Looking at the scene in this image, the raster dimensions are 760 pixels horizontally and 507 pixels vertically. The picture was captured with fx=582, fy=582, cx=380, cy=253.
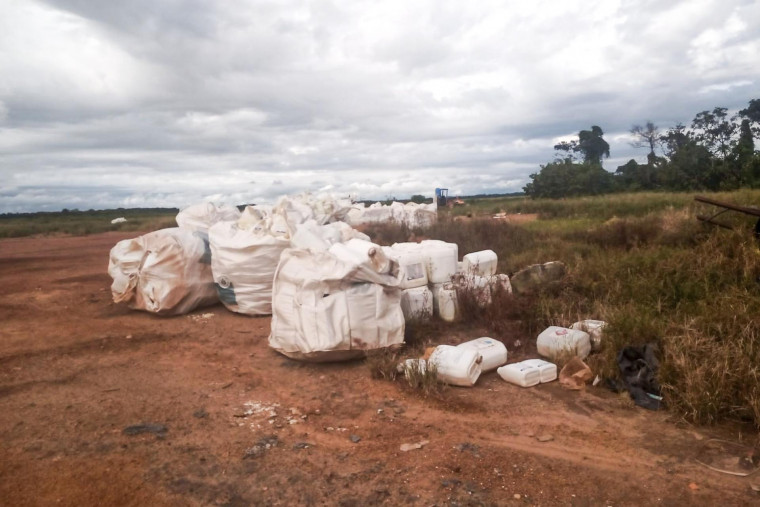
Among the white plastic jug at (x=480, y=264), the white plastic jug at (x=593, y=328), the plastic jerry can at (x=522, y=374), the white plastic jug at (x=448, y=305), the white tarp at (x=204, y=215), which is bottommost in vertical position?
the plastic jerry can at (x=522, y=374)

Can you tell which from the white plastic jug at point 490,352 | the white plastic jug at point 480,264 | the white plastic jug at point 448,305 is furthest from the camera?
the white plastic jug at point 480,264

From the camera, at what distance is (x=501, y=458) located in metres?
2.68

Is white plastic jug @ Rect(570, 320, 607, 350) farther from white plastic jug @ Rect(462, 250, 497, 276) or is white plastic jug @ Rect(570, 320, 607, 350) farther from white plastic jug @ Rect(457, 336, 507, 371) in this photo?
white plastic jug @ Rect(462, 250, 497, 276)

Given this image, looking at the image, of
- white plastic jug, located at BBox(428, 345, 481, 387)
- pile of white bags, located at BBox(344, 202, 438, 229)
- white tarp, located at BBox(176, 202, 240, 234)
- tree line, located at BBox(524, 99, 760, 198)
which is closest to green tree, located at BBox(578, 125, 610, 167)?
tree line, located at BBox(524, 99, 760, 198)

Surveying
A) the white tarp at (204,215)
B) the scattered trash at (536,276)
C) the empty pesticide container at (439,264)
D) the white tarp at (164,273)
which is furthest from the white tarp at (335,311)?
the white tarp at (204,215)

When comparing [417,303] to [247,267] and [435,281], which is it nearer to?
[435,281]

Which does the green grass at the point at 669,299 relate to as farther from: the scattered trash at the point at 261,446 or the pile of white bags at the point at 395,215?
the pile of white bags at the point at 395,215

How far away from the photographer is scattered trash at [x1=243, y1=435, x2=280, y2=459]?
2758mm

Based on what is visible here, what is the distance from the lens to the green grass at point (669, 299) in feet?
10.1

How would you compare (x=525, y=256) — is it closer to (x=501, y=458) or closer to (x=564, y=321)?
(x=564, y=321)

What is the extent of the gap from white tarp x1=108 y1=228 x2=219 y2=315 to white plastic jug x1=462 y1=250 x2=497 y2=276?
95.9 inches

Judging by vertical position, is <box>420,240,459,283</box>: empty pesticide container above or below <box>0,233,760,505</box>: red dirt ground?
above

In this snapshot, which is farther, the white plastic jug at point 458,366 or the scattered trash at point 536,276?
the scattered trash at point 536,276

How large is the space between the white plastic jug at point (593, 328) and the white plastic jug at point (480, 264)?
1204 millimetres
